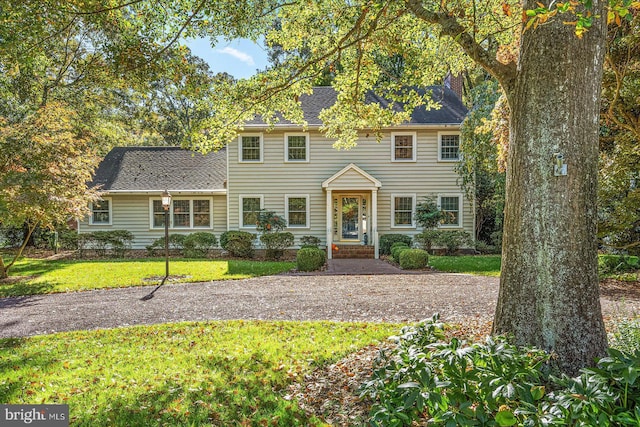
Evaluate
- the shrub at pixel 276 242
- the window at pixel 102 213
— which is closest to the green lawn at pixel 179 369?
the shrub at pixel 276 242

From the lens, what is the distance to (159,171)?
16.9 meters

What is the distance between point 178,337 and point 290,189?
10.8 metres

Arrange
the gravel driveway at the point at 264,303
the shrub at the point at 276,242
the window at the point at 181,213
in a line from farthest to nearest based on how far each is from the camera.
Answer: the window at the point at 181,213, the shrub at the point at 276,242, the gravel driveway at the point at 264,303

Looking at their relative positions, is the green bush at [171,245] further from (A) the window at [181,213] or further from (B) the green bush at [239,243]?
(B) the green bush at [239,243]

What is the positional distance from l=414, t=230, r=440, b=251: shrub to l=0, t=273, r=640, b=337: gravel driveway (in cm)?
506

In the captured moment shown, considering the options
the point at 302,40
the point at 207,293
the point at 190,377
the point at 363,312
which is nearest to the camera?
the point at 190,377

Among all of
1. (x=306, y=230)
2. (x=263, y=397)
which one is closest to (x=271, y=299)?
(x=263, y=397)

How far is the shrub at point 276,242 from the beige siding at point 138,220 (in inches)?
112

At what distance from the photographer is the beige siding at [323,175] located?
15.4 m

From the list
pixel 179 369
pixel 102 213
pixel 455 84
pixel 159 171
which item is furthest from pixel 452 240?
pixel 102 213

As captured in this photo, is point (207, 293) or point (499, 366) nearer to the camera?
point (499, 366)

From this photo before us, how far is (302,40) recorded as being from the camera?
273 inches

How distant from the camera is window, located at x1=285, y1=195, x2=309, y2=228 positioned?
51.2 ft

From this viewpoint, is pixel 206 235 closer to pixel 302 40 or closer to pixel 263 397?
pixel 302 40
